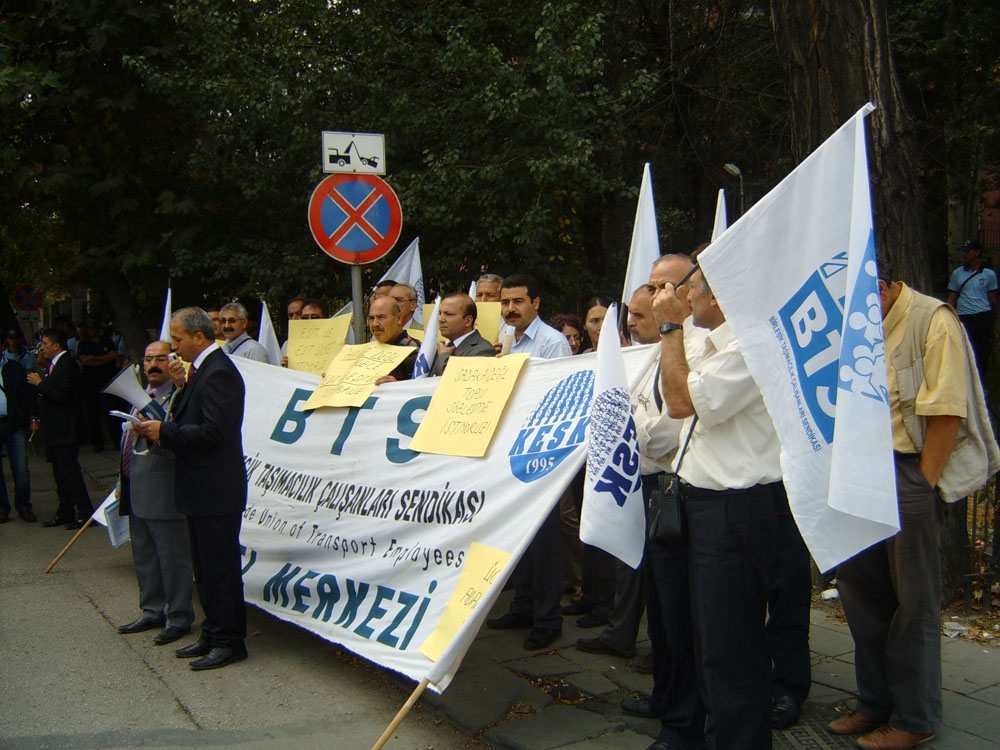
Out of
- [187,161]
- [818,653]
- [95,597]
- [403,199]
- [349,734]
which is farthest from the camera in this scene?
[187,161]

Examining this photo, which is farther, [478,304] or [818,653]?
[478,304]

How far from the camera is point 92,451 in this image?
15.7 m

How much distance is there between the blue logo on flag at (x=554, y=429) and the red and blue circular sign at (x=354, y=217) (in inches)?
136

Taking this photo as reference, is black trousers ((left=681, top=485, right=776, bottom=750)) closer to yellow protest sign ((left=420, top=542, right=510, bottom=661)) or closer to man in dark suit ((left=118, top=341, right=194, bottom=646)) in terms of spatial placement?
yellow protest sign ((left=420, top=542, right=510, bottom=661))

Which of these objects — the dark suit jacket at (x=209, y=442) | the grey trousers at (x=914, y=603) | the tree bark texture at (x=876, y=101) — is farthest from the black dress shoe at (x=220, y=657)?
the tree bark texture at (x=876, y=101)

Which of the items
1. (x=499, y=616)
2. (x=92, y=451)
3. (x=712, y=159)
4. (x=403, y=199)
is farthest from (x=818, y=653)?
(x=92, y=451)

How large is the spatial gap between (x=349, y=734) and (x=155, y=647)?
6.28 feet

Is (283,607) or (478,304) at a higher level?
(478,304)

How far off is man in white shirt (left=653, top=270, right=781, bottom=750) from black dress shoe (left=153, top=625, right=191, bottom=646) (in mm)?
3639

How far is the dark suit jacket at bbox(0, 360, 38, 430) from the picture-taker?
33.4 ft

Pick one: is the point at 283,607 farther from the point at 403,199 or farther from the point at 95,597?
the point at 403,199

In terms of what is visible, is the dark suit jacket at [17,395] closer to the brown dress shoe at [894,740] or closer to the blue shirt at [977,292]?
the brown dress shoe at [894,740]

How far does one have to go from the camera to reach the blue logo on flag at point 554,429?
14.3 ft

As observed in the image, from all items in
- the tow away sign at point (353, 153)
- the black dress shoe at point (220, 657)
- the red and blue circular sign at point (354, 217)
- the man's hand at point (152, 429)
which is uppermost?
the tow away sign at point (353, 153)
